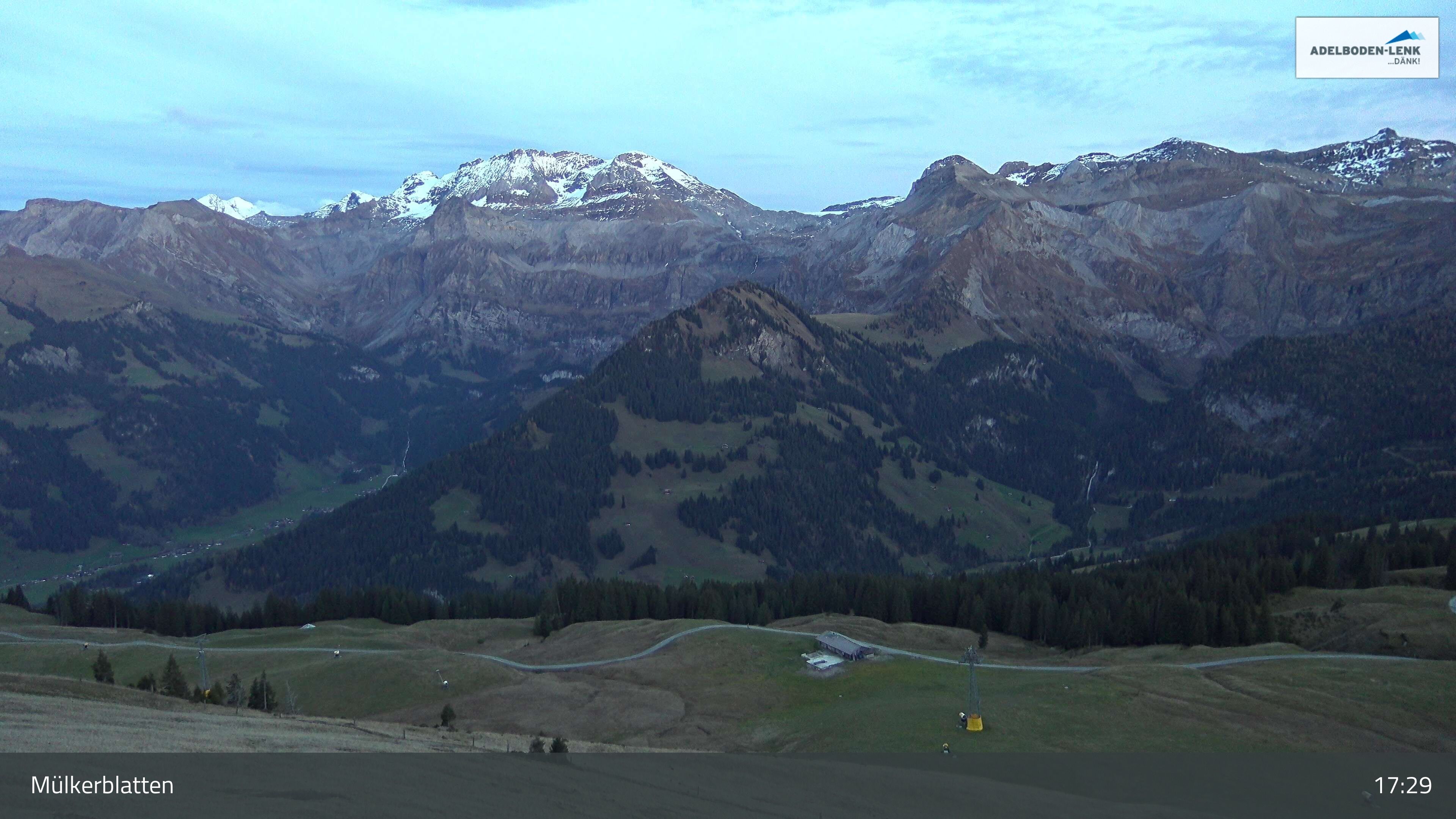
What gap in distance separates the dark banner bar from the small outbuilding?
40.6 meters

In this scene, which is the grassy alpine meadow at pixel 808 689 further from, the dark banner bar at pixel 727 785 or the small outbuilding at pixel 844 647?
the dark banner bar at pixel 727 785

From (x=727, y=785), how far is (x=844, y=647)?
65100 millimetres

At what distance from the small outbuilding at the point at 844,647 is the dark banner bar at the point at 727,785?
40594 mm

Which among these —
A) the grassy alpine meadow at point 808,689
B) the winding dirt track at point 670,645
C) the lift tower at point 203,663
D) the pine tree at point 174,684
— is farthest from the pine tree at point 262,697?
the winding dirt track at point 670,645

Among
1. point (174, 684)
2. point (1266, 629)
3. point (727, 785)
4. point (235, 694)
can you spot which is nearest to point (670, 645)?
point (235, 694)

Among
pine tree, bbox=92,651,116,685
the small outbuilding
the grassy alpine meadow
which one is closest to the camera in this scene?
the grassy alpine meadow

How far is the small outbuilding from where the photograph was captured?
123438 mm

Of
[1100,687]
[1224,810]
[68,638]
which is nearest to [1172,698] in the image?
[1100,687]

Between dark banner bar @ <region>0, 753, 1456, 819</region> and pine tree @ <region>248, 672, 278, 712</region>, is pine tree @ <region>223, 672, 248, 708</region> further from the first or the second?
dark banner bar @ <region>0, 753, 1456, 819</region>

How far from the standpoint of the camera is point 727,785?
61.9 meters

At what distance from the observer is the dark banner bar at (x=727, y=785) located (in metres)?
44.0

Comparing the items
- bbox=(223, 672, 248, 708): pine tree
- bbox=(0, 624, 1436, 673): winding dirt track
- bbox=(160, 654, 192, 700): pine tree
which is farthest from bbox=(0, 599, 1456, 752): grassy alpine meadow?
bbox=(160, 654, 192, 700): pine tree

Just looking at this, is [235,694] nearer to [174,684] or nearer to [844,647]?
[174,684]

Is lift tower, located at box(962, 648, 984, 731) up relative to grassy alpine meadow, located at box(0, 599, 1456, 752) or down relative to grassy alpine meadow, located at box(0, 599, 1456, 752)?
up
